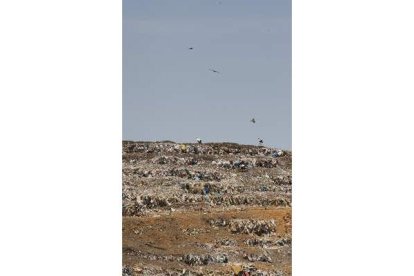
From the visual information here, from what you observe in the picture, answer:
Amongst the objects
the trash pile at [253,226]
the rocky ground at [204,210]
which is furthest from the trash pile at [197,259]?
the trash pile at [253,226]

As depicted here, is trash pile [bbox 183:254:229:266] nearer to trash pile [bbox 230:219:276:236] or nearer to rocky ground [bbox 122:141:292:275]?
rocky ground [bbox 122:141:292:275]

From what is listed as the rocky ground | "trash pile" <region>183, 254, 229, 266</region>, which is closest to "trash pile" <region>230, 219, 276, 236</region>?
the rocky ground

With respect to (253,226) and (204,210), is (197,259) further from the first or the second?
(253,226)

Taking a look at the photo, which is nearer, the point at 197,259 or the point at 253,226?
the point at 197,259

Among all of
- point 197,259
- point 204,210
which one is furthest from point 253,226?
point 197,259

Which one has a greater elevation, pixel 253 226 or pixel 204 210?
pixel 204 210

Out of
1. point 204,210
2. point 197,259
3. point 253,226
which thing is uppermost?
point 204,210

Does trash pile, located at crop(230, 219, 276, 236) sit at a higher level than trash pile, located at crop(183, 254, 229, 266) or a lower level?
higher
